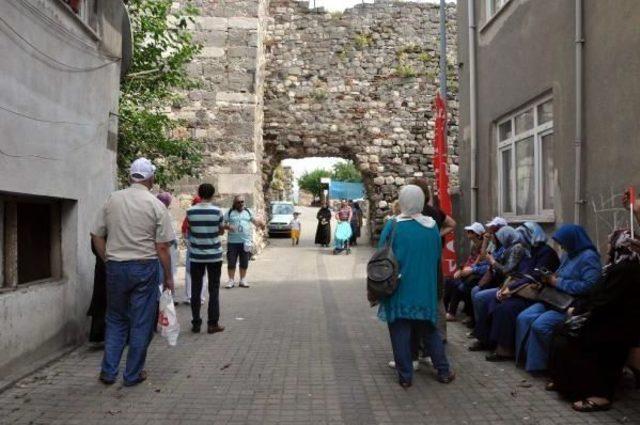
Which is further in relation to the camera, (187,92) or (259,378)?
(187,92)

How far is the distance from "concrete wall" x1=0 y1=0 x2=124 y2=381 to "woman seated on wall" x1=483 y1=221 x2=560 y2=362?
14.1 feet

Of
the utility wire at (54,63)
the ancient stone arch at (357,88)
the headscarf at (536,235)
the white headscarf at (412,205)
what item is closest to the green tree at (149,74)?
the utility wire at (54,63)

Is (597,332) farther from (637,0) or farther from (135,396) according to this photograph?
(135,396)

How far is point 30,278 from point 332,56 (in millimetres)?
15139

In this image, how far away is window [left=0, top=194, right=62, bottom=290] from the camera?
547 cm

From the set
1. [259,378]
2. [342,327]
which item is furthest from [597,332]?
[342,327]

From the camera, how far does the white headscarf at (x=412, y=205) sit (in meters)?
5.17

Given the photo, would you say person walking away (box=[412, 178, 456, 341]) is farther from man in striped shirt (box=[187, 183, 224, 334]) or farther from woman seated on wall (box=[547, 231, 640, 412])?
man in striped shirt (box=[187, 183, 224, 334])

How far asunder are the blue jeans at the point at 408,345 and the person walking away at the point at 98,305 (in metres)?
3.04

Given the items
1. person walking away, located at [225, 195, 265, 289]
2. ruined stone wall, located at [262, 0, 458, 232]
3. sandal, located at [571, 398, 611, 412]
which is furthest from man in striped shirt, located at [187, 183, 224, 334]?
ruined stone wall, located at [262, 0, 458, 232]

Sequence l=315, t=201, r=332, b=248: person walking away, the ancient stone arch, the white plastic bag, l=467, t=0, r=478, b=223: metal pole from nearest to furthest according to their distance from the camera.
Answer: the white plastic bag, l=467, t=0, r=478, b=223: metal pole, the ancient stone arch, l=315, t=201, r=332, b=248: person walking away

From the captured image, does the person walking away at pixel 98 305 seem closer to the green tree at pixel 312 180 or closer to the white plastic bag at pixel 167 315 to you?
the white plastic bag at pixel 167 315

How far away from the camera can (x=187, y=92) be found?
56.8 feet

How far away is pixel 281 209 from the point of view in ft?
94.3
